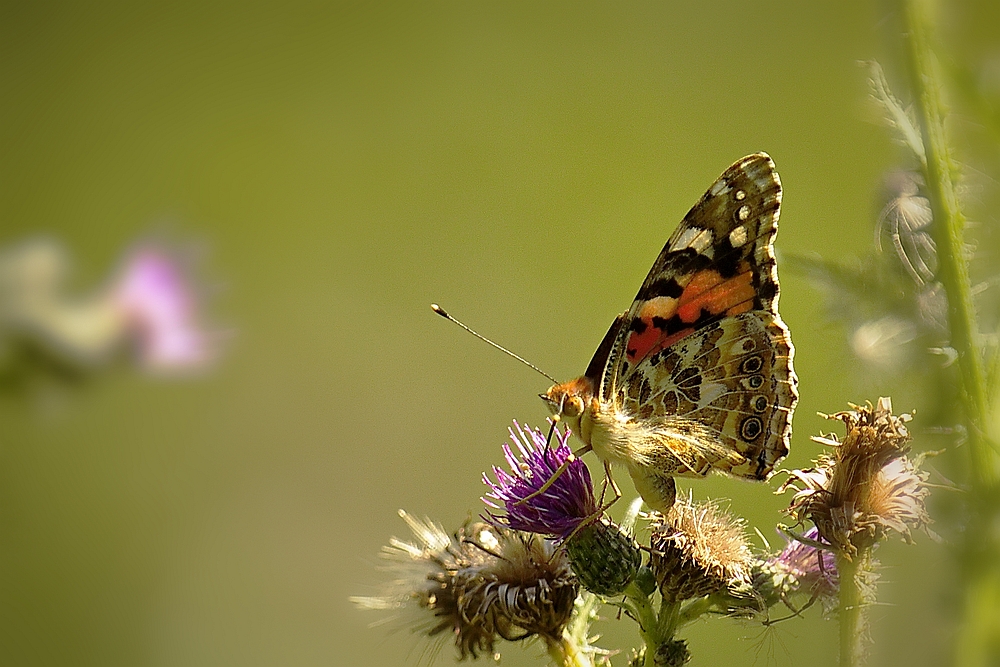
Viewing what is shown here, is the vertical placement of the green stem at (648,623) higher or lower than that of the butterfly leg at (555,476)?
lower

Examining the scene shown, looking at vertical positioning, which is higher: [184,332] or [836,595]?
[184,332]

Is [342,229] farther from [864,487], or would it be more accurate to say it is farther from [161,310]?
[864,487]

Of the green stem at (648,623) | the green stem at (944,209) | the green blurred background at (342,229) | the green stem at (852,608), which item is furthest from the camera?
the green blurred background at (342,229)

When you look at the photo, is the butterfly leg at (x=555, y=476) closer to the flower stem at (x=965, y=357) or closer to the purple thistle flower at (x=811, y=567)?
the purple thistle flower at (x=811, y=567)

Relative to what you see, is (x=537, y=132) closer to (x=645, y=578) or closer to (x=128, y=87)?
(x=128, y=87)

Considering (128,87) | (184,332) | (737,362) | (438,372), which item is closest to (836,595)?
(737,362)

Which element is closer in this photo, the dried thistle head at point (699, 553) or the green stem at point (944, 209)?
the green stem at point (944, 209)

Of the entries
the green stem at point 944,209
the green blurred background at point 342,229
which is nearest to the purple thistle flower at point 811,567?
the green stem at point 944,209
